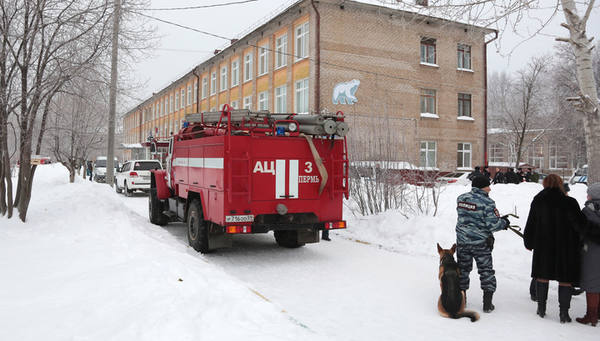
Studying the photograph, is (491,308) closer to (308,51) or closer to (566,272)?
(566,272)

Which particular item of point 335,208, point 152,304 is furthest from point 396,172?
point 152,304

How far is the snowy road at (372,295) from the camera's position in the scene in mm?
4926

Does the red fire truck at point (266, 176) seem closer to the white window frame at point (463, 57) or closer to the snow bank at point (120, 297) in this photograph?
the snow bank at point (120, 297)

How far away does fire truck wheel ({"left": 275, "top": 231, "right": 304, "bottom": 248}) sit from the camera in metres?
9.41

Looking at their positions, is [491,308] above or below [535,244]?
below

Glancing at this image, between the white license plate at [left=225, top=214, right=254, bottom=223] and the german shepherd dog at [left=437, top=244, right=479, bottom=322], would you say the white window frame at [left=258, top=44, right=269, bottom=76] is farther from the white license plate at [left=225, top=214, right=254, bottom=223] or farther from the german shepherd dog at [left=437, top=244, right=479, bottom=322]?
the german shepherd dog at [left=437, top=244, right=479, bottom=322]

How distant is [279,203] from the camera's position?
316 inches

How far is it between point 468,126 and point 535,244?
27776 mm

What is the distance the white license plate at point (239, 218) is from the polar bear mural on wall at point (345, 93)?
63.1ft

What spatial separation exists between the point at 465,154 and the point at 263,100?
14.9 m

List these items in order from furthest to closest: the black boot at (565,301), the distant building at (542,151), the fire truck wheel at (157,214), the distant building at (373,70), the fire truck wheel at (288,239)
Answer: the distant building at (542,151), the distant building at (373,70), the fire truck wheel at (157,214), the fire truck wheel at (288,239), the black boot at (565,301)

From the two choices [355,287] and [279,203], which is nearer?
[355,287]

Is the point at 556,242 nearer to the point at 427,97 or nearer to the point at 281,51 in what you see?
the point at 427,97

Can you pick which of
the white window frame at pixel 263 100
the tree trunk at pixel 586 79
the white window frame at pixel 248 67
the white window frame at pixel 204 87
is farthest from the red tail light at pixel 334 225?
the white window frame at pixel 204 87
